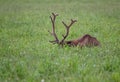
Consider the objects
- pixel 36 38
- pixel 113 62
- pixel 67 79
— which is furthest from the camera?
pixel 36 38

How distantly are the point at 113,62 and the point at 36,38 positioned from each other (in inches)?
219

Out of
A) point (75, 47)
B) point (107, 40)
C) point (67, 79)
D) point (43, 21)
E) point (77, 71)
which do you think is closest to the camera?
point (67, 79)

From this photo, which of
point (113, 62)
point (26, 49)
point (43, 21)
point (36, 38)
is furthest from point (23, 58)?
point (43, 21)

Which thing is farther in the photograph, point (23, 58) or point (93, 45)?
point (93, 45)

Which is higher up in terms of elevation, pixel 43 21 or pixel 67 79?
pixel 67 79

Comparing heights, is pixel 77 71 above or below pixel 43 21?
above

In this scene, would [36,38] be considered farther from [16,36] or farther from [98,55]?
[98,55]

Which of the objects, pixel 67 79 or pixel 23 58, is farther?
pixel 23 58

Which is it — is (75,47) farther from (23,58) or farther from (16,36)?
(16,36)

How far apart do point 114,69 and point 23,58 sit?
2.45m

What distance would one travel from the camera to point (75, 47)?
392 inches

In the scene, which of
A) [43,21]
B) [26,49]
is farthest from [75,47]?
[43,21]

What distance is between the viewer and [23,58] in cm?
855

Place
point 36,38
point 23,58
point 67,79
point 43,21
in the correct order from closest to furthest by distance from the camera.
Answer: point 67,79 < point 23,58 < point 36,38 < point 43,21
